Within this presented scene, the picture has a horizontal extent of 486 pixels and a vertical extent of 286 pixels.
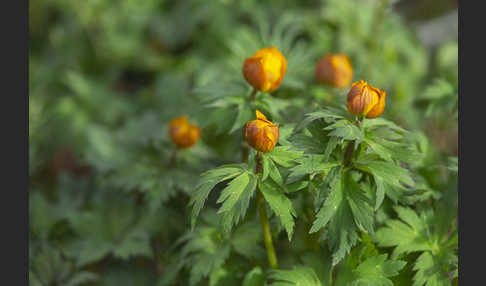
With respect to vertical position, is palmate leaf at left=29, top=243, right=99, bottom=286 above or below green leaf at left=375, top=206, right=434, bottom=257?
below

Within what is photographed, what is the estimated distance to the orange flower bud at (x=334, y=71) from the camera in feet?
6.59

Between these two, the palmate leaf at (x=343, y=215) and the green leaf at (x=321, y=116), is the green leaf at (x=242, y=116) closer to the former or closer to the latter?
the green leaf at (x=321, y=116)

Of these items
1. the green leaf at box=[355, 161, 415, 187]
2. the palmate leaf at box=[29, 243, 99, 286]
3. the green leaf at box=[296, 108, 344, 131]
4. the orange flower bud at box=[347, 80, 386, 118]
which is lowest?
the palmate leaf at box=[29, 243, 99, 286]

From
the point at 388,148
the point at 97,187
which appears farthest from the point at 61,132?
the point at 388,148

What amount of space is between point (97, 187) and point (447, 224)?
171cm

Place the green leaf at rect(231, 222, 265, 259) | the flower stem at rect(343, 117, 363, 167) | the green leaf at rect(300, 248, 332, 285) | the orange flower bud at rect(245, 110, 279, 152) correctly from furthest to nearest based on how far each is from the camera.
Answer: the green leaf at rect(231, 222, 265, 259) < the green leaf at rect(300, 248, 332, 285) < the flower stem at rect(343, 117, 363, 167) < the orange flower bud at rect(245, 110, 279, 152)

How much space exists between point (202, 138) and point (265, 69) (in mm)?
918

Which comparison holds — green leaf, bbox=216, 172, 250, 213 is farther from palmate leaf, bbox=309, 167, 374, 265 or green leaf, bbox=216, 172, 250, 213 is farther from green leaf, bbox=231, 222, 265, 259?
green leaf, bbox=231, 222, 265, 259

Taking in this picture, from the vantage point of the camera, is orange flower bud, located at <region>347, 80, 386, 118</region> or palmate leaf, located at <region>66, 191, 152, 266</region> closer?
orange flower bud, located at <region>347, 80, 386, 118</region>

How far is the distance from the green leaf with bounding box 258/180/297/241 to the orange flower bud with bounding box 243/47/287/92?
0.38 meters

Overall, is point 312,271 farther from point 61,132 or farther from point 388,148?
point 61,132

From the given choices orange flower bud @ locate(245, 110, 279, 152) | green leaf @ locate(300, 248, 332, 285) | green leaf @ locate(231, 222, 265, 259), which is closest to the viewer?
orange flower bud @ locate(245, 110, 279, 152)

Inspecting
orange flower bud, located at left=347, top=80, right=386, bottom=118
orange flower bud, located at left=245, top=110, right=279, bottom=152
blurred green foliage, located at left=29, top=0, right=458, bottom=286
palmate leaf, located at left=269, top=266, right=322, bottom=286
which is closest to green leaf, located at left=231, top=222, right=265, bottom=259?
blurred green foliage, located at left=29, top=0, right=458, bottom=286

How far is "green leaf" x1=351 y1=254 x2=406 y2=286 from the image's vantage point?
1.43 m
